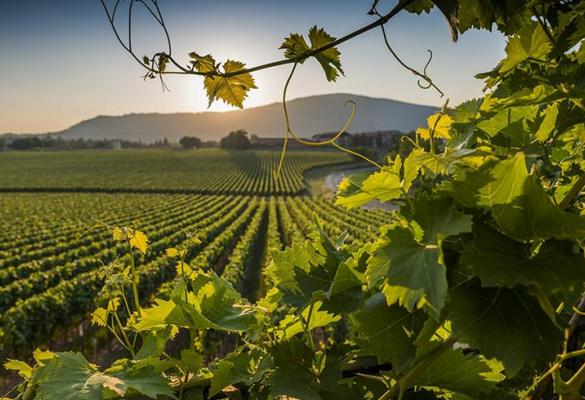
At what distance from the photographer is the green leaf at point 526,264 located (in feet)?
1.57

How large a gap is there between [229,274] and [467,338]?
14.6 m

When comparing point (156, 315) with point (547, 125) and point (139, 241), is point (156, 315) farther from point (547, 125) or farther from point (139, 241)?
point (547, 125)

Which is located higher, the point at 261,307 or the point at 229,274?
the point at 261,307

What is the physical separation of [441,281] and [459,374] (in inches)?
12.3

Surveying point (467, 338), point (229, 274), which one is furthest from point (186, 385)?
point (229, 274)

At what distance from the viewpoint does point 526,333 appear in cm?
52

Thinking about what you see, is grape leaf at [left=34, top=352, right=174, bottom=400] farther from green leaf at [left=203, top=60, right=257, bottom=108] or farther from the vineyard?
the vineyard

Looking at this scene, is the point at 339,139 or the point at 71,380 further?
the point at 339,139

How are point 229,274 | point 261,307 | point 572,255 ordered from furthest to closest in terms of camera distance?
point 229,274 < point 261,307 < point 572,255

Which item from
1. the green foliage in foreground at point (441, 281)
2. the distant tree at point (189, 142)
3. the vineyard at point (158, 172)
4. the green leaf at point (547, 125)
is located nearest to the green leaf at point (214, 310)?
the green foliage in foreground at point (441, 281)

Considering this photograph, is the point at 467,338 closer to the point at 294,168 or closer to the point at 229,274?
the point at 229,274

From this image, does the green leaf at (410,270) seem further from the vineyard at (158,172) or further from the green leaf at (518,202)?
the vineyard at (158,172)

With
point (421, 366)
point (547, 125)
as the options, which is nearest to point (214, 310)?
point (421, 366)

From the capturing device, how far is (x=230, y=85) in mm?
866
